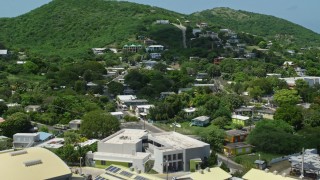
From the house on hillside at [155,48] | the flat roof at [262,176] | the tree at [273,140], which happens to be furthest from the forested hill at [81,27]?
the flat roof at [262,176]

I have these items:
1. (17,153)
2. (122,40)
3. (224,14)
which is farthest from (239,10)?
(17,153)

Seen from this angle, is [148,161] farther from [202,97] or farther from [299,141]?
[202,97]

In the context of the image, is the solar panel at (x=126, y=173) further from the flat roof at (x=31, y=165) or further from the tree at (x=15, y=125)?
the tree at (x=15, y=125)

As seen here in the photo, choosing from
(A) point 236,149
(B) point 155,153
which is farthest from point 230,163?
(B) point 155,153

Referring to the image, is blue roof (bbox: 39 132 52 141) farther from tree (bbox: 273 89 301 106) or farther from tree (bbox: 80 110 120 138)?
tree (bbox: 273 89 301 106)

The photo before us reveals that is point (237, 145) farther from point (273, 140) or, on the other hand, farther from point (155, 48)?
point (155, 48)

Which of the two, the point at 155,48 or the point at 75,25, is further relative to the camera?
the point at 75,25
